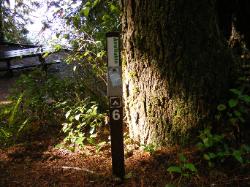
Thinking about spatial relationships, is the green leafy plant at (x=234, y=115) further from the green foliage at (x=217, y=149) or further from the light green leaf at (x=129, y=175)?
the light green leaf at (x=129, y=175)

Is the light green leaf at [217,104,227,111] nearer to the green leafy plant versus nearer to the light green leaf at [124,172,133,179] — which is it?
the green leafy plant

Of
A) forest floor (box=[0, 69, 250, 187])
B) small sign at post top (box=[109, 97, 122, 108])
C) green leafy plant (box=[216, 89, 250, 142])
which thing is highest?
small sign at post top (box=[109, 97, 122, 108])

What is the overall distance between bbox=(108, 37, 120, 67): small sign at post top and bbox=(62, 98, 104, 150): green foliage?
1154 mm

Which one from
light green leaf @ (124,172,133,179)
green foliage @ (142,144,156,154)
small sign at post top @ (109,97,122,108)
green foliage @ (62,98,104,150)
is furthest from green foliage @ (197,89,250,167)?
green foliage @ (62,98,104,150)

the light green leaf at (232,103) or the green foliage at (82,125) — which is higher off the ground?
the light green leaf at (232,103)

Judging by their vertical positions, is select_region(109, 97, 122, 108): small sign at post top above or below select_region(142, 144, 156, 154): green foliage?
above

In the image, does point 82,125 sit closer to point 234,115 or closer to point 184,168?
point 184,168

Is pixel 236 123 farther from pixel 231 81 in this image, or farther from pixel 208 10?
pixel 208 10

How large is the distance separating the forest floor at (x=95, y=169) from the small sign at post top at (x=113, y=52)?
3.15 ft

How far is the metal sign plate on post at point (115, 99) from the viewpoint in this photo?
256 cm

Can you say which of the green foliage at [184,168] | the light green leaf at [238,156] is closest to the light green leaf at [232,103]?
the light green leaf at [238,156]

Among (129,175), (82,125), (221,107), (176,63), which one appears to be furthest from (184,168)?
(82,125)

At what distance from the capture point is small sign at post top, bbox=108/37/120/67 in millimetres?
2551

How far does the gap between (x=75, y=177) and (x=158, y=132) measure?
85 centimetres
